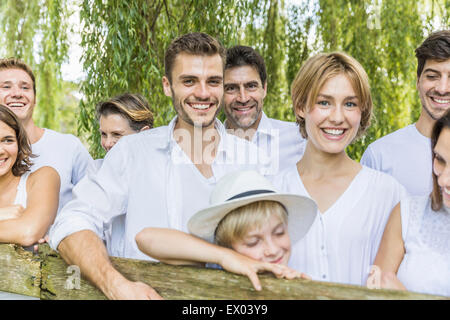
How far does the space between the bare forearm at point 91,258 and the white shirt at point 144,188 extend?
185 mm

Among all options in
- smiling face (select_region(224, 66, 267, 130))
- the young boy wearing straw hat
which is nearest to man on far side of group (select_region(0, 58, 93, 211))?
smiling face (select_region(224, 66, 267, 130))

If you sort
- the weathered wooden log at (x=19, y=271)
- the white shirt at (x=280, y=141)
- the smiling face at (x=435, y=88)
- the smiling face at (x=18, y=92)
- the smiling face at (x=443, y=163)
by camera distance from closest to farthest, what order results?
the smiling face at (x=443, y=163) → the weathered wooden log at (x=19, y=271) → the smiling face at (x=435, y=88) → the smiling face at (x=18, y=92) → the white shirt at (x=280, y=141)

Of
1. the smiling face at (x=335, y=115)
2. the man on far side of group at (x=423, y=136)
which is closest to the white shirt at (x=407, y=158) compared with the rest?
the man on far side of group at (x=423, y=136)

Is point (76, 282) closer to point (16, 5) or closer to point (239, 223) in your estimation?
point (239, 223)

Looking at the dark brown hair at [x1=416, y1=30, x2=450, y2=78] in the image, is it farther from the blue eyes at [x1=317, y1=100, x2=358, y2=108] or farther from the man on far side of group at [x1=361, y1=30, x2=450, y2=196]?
the blue eyes at [x1=317, y1=100, x2=358, y2=108]

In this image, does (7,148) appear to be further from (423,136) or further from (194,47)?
(423,136)

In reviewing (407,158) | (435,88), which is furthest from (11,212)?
(435,88)

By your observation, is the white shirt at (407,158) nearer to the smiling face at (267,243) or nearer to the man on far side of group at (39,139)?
the smiling face at (267,243)

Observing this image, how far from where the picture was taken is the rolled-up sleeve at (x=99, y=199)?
200 cm

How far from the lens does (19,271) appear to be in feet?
6.86

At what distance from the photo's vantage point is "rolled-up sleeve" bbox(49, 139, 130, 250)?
2.00m

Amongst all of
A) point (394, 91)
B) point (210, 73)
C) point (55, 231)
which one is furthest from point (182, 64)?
point (394, 91)

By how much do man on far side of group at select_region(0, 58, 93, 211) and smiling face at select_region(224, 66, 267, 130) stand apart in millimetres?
931
